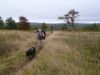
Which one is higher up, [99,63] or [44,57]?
[44,57]

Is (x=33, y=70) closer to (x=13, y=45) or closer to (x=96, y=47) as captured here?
(x=13, y=45)

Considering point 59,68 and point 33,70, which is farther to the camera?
point 59,68

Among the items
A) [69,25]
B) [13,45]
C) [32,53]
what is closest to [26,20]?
[69,25]

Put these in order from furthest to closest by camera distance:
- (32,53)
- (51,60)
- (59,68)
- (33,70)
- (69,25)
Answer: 1. (69,25)
2. (32,53)
3. (51,60)
4. (59,68)
5. (33,70)

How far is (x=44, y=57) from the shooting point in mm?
16719

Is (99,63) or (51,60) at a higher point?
(51,60)

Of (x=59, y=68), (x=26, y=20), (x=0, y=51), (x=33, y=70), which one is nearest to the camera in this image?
(x=33, y=70)

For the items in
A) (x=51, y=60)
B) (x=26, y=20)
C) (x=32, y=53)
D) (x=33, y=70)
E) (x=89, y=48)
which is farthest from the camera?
(x=26, y=20)

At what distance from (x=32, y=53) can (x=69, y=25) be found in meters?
66.9

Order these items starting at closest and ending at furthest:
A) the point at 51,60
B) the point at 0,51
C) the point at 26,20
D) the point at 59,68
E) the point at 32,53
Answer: the point at 59,68, the point at 51,60, the point at 32,53, the point at 0,51, the point at 26,20

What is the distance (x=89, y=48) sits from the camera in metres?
27.9

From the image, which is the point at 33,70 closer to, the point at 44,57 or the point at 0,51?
the point at 44,57

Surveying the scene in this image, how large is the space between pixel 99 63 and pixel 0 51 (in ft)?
25.5

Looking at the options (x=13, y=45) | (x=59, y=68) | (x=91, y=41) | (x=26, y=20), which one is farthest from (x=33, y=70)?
(x=26, y=20)
